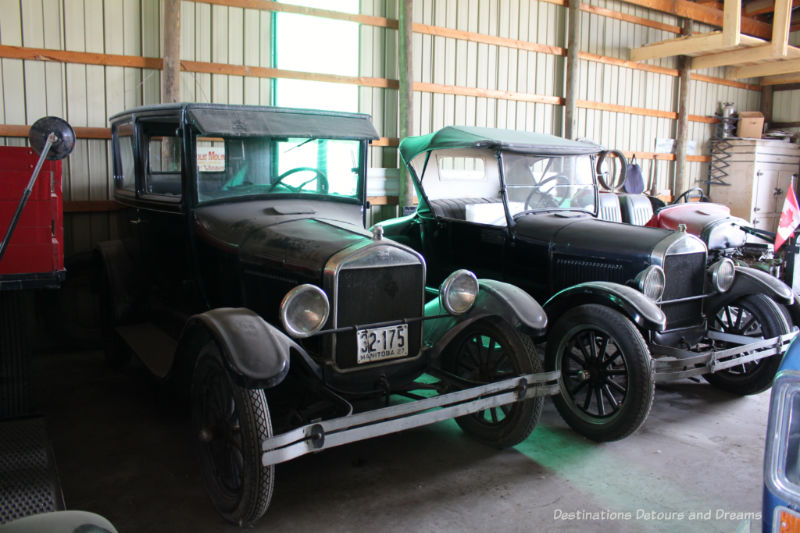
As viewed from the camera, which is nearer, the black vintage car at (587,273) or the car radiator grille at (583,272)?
the black vintage car at (587,273)

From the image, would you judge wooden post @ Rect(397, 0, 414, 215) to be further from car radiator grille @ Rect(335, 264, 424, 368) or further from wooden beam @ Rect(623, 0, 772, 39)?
wooden beam @ Rect(623, 0, 772, 39)

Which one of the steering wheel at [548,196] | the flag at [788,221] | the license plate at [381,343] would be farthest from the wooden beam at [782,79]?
the license plate at [381,343]

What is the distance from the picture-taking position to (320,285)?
2887 millimetres

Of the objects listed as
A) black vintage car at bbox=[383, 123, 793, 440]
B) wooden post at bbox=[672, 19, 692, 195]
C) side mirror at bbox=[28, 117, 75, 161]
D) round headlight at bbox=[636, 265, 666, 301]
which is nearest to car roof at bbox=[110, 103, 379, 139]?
side mirror at bbox=[28, 117, 75, 161]

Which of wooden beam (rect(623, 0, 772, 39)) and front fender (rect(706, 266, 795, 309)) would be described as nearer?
front fender (rect(706, 266, 795, 309))

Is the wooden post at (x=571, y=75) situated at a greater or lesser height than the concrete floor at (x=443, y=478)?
greater

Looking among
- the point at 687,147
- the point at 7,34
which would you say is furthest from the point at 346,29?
the point at 687,147

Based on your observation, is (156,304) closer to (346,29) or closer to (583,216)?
(583,216)

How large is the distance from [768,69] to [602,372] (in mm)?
8942

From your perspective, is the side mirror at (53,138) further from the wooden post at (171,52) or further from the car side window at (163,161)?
the wooden post at (171,52)

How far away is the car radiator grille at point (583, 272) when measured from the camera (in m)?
4.04

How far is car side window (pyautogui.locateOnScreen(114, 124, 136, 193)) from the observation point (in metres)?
4.24

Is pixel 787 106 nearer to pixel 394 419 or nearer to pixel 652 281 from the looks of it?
pixel 652 281

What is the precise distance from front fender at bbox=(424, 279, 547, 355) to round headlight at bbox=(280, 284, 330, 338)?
0.78 meters
